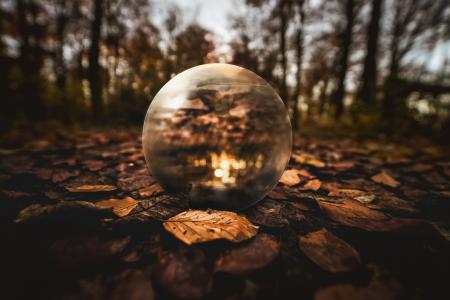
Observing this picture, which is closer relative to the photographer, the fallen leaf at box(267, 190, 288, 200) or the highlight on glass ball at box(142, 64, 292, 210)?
the highlight on glass ball at box(142, 64, 292, 210)

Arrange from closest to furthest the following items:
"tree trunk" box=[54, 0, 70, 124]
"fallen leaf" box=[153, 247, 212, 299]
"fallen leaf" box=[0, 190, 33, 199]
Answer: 1. "fallen leaf" box=[153, 247, 212, 299]
2. "fallen leaf" box=[0, 190, 33, 199]
3. "tree trunk" box=[54, 0, 70, 124]

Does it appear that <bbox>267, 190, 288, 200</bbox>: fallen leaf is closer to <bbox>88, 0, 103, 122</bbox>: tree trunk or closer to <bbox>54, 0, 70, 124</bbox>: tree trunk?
<bbox>88, 0, 103, 122</bbox>: tree trunk

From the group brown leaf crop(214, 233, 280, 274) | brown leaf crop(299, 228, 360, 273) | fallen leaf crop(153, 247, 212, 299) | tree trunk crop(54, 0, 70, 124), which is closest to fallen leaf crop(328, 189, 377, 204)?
brown leaf crop(299, 228, 360, 273)

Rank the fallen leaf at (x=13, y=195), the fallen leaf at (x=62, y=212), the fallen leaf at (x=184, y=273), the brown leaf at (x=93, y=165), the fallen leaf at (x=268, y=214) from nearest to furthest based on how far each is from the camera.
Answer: the fallen leaf at (x=184, y=273) < the fallen leaf at (x=62, y=212) < the fallen leaf at (x=268, y=214) < the fallen leaf at (x=13, y=195) < the brown leaf at (x=93, y=165)

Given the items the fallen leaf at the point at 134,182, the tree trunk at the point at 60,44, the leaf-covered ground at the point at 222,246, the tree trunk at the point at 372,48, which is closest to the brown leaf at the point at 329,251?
the leaf-covered ground at the point at 222,246

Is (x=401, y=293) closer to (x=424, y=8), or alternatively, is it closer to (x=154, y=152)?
(x=154, y=152)

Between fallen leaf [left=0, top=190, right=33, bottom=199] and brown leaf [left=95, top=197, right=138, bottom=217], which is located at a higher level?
fallen leaf [left=0, top=190, right=33, bottom=199]

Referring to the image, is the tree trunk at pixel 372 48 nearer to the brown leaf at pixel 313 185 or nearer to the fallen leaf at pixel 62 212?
the brown leaf at pixel 313 185

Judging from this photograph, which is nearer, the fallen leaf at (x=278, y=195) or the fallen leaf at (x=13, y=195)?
the fallen leaf at (x=13, y=195)

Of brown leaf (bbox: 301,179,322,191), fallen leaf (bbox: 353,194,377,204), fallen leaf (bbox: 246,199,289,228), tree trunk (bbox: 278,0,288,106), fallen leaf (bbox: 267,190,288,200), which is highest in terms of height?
tree trunk (bbox: 278,0,288,106)
